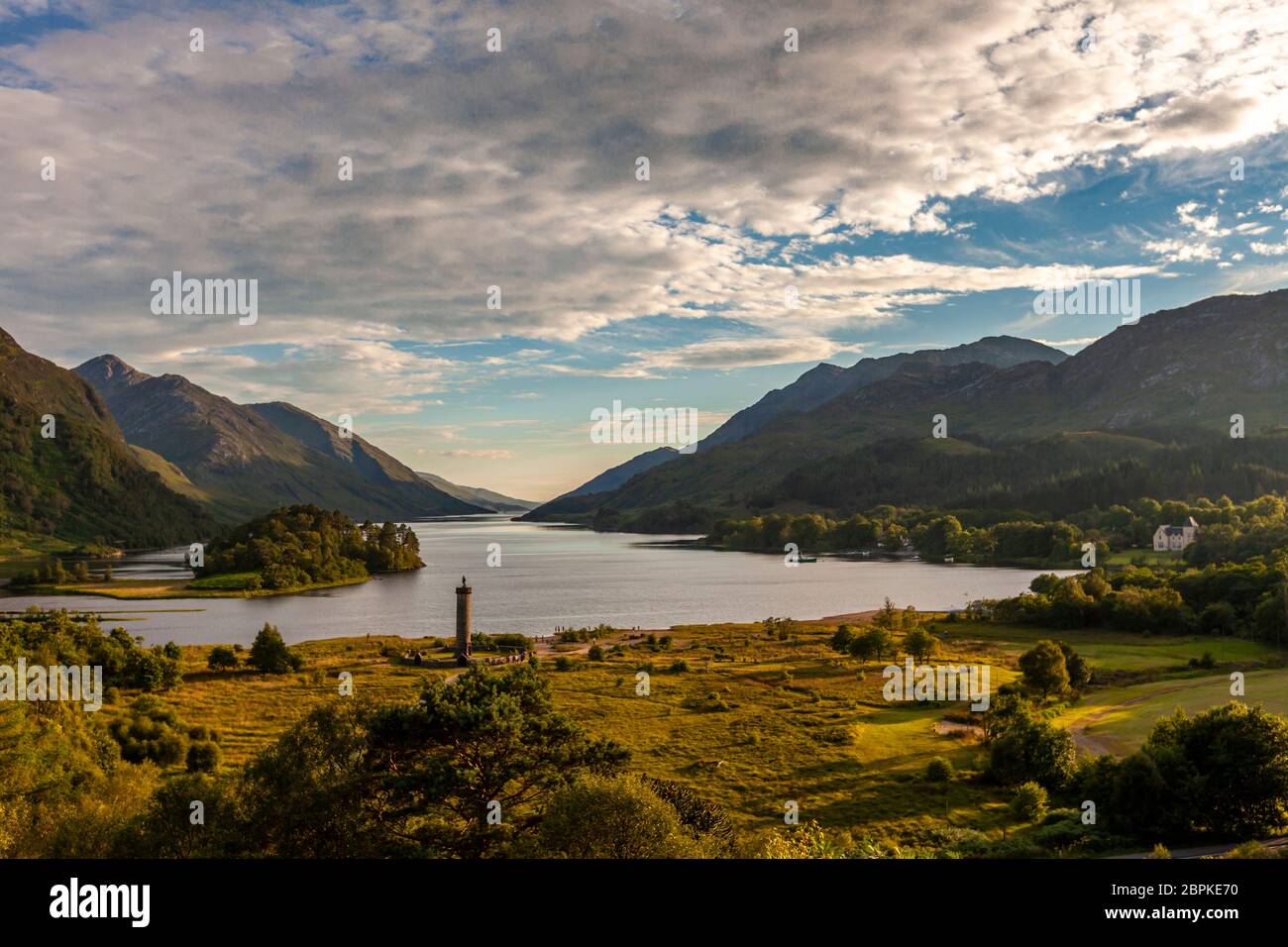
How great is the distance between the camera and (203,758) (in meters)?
47.9

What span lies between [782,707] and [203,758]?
143 ft

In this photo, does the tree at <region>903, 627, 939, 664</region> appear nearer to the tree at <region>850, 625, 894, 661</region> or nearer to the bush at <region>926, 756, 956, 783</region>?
the tree at <region>850, 625, 894, 661</region>

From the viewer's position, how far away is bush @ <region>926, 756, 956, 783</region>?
47.2 m

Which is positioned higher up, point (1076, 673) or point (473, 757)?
point (473, 757)

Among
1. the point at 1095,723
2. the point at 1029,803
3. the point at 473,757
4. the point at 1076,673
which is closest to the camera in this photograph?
the point at 473,757

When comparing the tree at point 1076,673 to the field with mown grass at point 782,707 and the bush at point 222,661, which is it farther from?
the bush at point 222,661

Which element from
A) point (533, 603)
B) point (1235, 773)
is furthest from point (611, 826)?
point (533, 603)

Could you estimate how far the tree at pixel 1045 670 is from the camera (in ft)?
218

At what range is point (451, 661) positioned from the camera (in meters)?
90.0

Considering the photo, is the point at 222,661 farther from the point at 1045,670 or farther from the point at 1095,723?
the point at 1095,723

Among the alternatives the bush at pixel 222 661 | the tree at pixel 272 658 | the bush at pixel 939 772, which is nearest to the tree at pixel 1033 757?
the bush at pixel 939 772

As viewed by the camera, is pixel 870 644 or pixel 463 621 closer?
pixel 870 644
